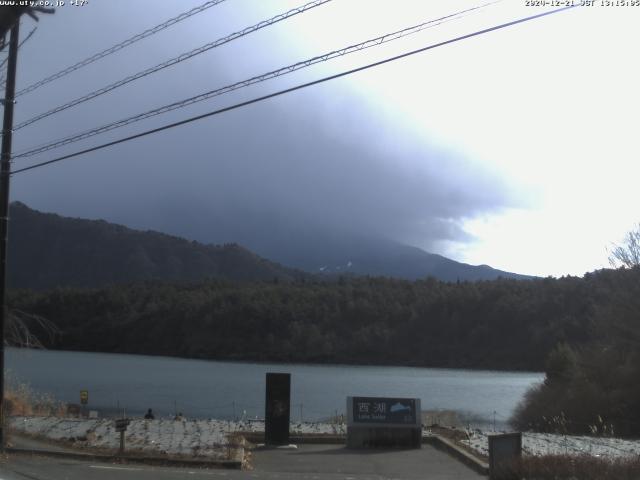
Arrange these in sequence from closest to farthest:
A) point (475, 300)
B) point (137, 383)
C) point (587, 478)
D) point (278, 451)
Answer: point (587, 478), point (278, 451), point (137, 383), point (475, 300)

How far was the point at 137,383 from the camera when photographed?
64.4m

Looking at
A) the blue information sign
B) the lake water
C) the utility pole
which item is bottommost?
the lake water

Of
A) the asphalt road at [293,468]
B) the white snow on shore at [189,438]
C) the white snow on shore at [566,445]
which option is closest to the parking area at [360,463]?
the asphalt road at [293,468]

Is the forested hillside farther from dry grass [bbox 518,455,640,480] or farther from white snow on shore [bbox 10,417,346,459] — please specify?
dry grass [bbox 518,455,640,480]

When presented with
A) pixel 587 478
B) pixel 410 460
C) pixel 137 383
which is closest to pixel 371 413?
pixel 410 460

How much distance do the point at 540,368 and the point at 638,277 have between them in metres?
60.1

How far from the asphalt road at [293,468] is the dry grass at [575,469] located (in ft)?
7.47

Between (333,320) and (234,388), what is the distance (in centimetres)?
5388

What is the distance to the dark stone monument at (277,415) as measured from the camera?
18.5 m

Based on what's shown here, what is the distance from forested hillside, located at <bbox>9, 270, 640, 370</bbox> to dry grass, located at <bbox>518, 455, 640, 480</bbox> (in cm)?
7623

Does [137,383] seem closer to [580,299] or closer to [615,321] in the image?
[615,321]

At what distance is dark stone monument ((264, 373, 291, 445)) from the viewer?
18484mm

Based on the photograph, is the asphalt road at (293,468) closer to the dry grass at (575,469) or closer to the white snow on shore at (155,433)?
the white snow on shore at (155,433)

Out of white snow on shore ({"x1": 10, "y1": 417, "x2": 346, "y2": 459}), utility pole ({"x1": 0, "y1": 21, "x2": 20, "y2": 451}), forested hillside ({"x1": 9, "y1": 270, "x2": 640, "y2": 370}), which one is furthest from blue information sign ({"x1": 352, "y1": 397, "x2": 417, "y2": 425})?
forested hillside ({"x1": 9, "y1": 270, "x2": 640, "y2": 370})
